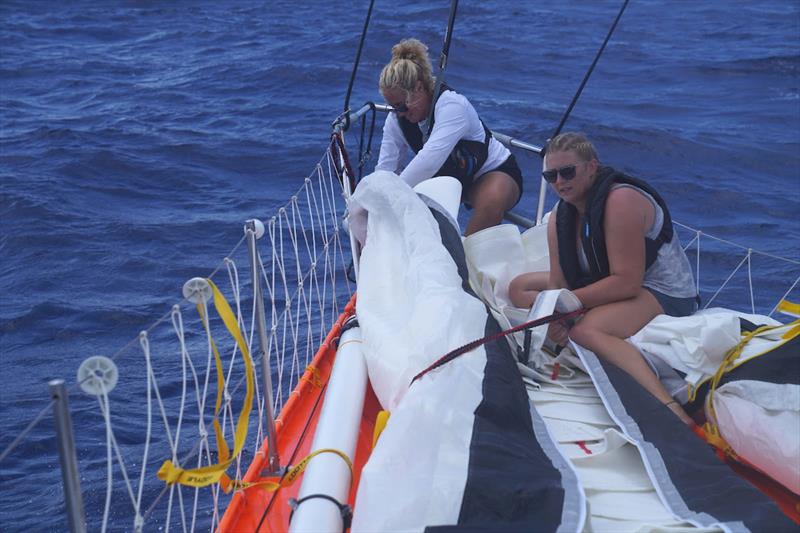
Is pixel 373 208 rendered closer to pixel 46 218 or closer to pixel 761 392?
pixel 761 392

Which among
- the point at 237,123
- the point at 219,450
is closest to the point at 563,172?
the point at 219,450

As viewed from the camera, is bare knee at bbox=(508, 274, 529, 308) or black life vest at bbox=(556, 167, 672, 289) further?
bare knee at bbox=(508, 274, 529, 308)

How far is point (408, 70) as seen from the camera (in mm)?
3918

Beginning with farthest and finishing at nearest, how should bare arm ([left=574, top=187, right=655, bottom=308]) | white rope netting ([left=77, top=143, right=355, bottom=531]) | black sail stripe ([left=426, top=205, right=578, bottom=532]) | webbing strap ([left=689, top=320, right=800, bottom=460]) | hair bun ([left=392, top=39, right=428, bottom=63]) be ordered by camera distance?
hair bun ([left=392, top=39, right=428, bottom=63]), white rope netting ([left=77, top=143, right=355, bottom=531]), bare arm ([left=574, top=187, right=655, bottom=308]), webbing strap ([left=689, top=320, right=800, bottom=460]), black sail stripe ([left=426, top=205, right=578, bottom=532])

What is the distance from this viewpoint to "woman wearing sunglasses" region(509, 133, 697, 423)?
9.55 ft

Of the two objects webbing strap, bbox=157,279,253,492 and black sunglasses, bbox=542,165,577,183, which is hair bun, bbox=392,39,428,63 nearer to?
black sunglasses, bbox=542,165,577,183

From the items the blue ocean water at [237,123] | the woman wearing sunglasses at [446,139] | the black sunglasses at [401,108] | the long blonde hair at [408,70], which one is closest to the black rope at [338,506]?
the blue ocean water at [237,123]

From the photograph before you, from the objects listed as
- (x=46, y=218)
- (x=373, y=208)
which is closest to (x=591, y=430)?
(x=373, y=208)

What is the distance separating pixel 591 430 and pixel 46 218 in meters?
5.39

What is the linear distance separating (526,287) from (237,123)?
6344mm

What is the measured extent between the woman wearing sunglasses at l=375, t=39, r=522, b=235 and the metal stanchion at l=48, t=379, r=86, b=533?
261 cm

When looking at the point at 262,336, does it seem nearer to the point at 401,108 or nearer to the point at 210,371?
the point at 401,108

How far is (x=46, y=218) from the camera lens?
683cm

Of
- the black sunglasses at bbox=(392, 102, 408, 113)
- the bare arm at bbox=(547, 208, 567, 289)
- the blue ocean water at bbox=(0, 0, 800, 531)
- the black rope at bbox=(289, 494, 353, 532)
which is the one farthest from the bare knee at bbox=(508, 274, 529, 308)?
the blue ocean water at bbox=(0, 0, 800, 531)
